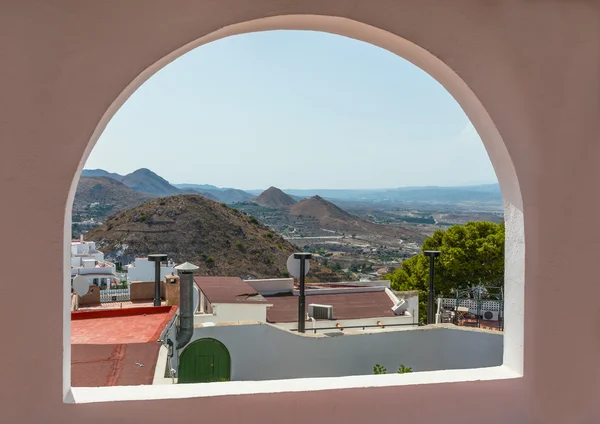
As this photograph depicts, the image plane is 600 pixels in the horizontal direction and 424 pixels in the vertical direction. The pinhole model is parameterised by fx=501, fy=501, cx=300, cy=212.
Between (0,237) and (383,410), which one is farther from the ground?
(0,237)

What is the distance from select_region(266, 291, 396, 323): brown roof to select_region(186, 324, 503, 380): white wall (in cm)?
293

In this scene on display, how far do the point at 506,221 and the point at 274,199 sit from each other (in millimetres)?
36209

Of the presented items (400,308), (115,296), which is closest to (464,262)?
(400,308)

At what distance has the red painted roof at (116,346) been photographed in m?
2.88

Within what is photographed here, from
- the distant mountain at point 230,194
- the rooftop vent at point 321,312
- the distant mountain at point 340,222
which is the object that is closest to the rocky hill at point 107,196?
the distant mountain at point 230,194

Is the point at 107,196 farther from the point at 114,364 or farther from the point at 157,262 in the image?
the point at 114,364

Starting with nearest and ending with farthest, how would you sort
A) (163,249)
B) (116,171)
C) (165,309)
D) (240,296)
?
(165,309), (240,296), (163,249), (116,171)

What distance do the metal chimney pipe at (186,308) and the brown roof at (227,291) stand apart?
2.78m

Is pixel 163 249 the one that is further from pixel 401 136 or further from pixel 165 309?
pixel 165 309

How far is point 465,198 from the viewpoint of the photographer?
179 feet

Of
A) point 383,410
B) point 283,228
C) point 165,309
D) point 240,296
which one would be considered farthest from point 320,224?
point 383,410

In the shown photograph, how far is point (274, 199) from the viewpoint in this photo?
38.0m

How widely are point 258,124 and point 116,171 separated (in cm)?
1449

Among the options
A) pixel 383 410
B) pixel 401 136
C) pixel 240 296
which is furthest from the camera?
pixel 401 136
